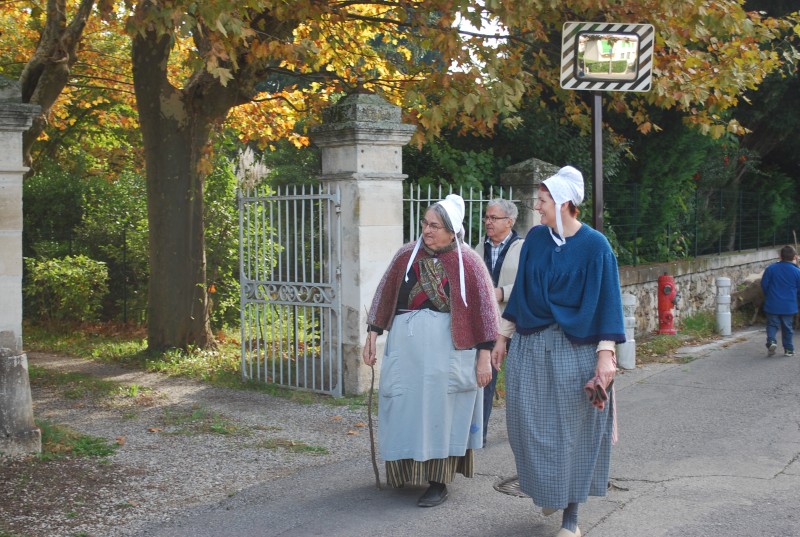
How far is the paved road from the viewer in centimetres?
525

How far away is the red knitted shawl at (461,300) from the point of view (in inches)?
224

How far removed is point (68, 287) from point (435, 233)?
10.4m

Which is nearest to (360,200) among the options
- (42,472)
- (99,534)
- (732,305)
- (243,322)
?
(243,322)

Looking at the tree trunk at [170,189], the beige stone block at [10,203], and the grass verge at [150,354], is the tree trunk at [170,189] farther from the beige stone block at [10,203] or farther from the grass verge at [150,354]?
the beige stone block at [10,203]

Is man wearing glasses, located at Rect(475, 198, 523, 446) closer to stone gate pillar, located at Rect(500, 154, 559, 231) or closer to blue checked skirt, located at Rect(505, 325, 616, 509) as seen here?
blue checked skirt, located at Rect(505, 325, 616, 509)

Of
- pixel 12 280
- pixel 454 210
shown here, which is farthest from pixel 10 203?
pixel 454 210

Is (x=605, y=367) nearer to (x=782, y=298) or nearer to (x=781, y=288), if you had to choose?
(x=782, y=298)

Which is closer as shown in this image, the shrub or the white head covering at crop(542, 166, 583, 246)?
the white head covering at crop(542, 166, 583, 246)

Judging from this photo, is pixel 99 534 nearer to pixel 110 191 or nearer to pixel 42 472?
pixel 42 472

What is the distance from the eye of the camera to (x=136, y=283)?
15031 mm

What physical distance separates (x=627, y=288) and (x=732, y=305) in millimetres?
3911

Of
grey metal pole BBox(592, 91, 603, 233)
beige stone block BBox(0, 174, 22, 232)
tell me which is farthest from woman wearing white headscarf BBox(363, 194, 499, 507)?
beige stone block BBox(0, 174, 22, 232)

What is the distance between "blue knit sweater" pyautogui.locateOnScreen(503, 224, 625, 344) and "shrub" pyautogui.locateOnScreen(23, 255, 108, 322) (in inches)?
433

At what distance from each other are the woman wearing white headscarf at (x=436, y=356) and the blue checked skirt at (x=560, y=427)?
2.37 feet
